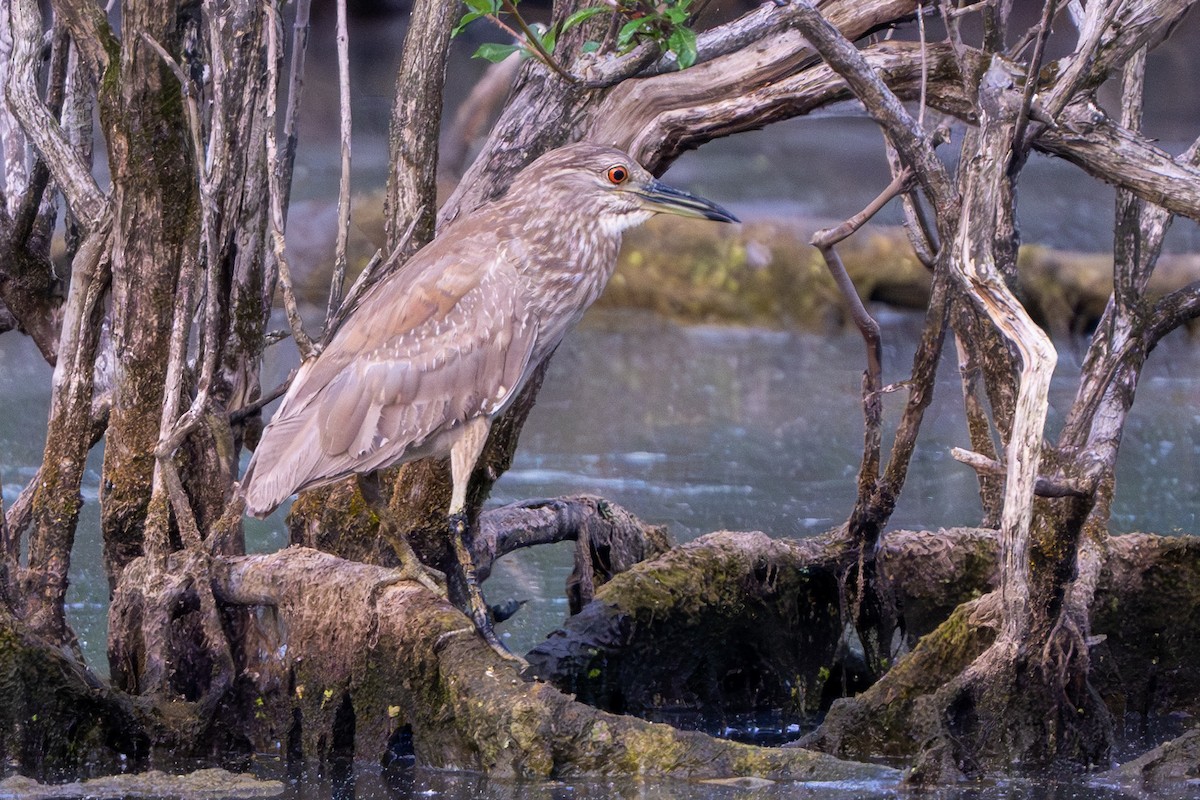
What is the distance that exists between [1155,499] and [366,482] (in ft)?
15.3

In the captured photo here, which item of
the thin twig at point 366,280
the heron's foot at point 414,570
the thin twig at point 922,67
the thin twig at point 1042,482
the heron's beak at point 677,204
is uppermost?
the thin twig at point 922,67

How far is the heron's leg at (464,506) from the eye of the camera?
12.9ft

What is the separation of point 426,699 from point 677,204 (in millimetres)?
1560

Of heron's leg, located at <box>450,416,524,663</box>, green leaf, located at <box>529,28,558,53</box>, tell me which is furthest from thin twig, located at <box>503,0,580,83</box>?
heron's leg, located at <box>450,416,524,663</box>

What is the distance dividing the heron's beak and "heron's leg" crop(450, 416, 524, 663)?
0.81 m

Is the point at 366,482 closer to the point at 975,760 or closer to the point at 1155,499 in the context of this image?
the point at 975,760

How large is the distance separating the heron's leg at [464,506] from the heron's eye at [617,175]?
0.79m

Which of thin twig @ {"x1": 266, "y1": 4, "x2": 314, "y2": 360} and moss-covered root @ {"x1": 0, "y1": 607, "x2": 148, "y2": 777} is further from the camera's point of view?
thin twig @ {"x1": 266, "y1": 4, "x2": 314, "y2": 360}

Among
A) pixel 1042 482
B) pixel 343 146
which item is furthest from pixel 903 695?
pixel 343 146

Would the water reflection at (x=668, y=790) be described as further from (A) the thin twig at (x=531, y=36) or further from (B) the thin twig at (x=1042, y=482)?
(A) the thin twig at (x=531, y=36)

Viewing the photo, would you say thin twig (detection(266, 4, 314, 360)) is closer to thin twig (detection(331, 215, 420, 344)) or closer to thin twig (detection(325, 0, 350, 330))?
thin twig (detection(325, 0, 350, 330))

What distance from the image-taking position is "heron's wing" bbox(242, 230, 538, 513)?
3.97 meters

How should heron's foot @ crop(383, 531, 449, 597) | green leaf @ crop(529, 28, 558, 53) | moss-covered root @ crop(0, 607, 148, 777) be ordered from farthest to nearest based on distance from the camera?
heron's foot @ crop(383, 531, 449, 597) → moss-covered root @ crop(0, 607, 148, 777) → green leaf @ crop(529, 28, 558, 53)

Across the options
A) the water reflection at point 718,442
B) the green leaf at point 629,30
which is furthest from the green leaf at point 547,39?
the water reflection at point 718,442
